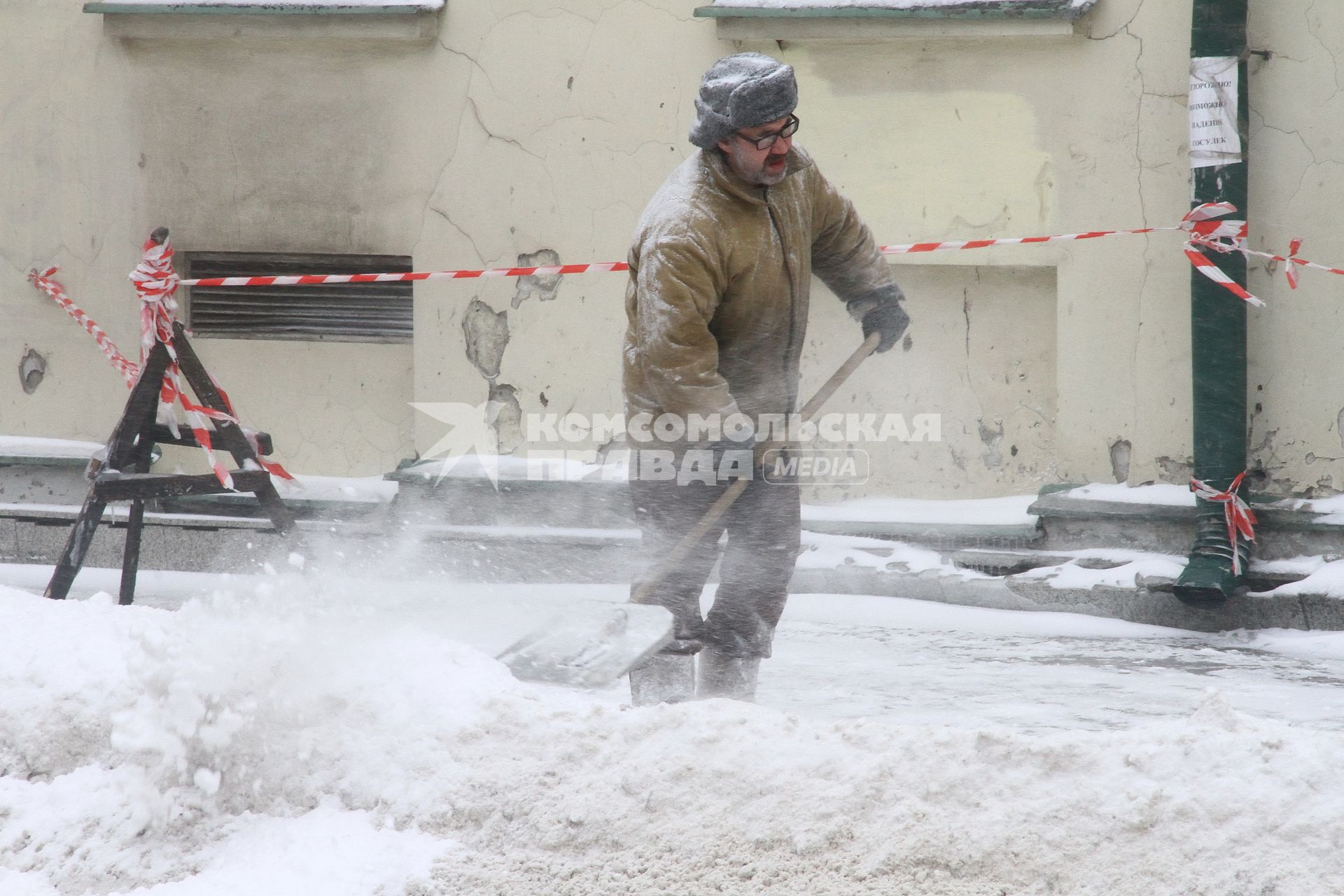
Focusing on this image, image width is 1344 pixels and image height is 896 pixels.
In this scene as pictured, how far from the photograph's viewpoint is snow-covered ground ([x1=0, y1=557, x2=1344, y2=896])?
2.36 metres

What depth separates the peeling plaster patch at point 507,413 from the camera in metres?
6.20

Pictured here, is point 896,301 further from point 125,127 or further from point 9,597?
point 125,127

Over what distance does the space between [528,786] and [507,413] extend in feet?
12.2

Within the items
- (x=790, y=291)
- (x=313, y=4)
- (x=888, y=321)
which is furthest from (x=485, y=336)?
(x=790, y=291)

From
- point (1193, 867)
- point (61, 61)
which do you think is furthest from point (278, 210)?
point (1193, 867)

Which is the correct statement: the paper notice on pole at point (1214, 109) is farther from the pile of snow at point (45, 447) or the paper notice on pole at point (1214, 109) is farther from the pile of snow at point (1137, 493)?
the pile of snow at point (45, 447)

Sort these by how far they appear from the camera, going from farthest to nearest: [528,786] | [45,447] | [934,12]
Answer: [45,447], [934,12], [528,786]

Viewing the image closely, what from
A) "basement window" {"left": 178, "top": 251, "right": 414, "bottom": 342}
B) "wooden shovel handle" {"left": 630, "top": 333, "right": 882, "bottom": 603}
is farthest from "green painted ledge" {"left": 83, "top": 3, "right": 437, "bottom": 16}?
"wooden shovel handle" {"left": 630, "top": 333, "right": 882, "bottom": 603}

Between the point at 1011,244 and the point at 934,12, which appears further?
the point at 1011,244

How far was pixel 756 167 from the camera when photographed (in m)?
3.57

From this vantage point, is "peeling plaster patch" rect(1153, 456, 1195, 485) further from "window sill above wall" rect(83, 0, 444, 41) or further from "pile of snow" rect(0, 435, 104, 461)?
"pile of snow" rect(0, 435, 104, 461)

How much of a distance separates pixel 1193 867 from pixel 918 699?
1962 millimetres

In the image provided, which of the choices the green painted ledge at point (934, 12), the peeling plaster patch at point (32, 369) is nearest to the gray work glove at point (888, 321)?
the green painted ledge at point (934, 12)

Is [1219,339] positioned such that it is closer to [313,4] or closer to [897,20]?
[897,20]
